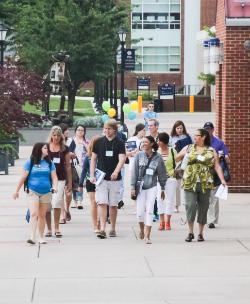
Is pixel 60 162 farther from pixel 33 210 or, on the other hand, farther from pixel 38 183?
pixel 33 210

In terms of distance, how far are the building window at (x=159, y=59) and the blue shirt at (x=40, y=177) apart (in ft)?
268

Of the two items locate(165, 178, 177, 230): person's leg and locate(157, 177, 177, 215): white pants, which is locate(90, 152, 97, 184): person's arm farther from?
locate(165, 178, 177, 230): person's leg

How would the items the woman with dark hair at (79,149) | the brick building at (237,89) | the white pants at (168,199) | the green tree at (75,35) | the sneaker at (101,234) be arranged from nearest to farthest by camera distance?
1. the sneaker at (101,234)
2. the white pants at (168,199)
3. the woman with dark hair at (79,149)
4. the brick building at (237,89)
5. the green tree at (75,35)

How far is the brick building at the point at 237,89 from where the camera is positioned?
23750mm

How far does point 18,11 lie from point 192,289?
47588 millimetres

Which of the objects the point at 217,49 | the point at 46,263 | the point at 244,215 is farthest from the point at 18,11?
the point at 46,263

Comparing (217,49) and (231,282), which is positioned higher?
(217,49)

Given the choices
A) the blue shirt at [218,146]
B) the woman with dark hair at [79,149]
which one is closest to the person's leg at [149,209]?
the blue shirt at [218,146]

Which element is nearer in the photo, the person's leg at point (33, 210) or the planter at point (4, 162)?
the person's leg at point (33, 210)

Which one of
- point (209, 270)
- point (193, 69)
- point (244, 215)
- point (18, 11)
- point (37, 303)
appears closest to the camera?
point (37, 303)

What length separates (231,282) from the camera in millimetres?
12734

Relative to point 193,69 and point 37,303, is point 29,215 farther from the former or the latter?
point 193,69

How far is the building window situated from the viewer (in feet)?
321

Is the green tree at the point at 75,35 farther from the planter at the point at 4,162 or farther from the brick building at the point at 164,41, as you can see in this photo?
the brick building at the point at 164,41
